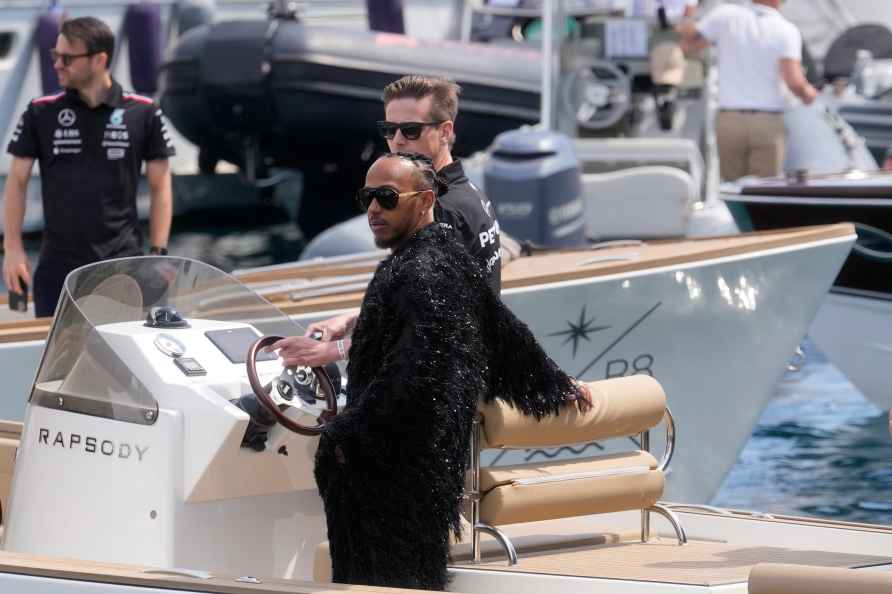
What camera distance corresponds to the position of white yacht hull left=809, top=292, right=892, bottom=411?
827 cm

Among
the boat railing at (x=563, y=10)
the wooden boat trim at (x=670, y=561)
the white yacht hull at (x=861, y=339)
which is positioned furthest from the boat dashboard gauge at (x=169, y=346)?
the boat railing at (x=563, y=10)

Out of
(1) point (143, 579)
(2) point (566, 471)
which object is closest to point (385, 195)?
(2) point (566, 471)

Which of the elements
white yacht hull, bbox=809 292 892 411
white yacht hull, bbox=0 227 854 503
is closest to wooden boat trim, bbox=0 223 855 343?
white yacht hull, bbox=0 227 854 503

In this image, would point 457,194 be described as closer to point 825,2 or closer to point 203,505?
point 203,505

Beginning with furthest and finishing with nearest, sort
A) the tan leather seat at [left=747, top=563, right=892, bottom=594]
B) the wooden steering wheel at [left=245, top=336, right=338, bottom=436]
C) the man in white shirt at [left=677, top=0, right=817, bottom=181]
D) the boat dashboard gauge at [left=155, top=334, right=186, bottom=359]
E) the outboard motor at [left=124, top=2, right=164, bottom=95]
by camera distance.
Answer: the outboard motor at [left=124, top=2, right=164, bottom=95]
the man in white shirt at [left=677, top=0, right=817, bottom=181]
the boat dashboard gauge at [left=155, top=334, right=186, bottom=359]
the wooden steering wheel at [left=245, top=336, right=338, bottom=436]
the tan leather seat at [left=747, top=563, right=892, bottom=594]

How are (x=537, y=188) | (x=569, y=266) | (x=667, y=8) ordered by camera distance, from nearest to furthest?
(x=569, y=266) < (x=537, y=188) < (x=667, y=8)

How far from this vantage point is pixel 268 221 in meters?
19.2

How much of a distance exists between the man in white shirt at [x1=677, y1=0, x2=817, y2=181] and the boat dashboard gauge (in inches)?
224

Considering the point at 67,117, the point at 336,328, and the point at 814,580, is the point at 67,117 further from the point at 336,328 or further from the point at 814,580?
the point at 814,580

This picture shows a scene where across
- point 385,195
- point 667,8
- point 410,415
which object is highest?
point 385,195

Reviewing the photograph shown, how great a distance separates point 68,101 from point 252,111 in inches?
338

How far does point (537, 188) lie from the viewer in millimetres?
9062

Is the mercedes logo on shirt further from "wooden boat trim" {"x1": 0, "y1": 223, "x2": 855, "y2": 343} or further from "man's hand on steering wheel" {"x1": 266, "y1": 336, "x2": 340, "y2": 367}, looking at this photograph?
"man's hand on steering wheel" {"x1": 266, "y1": 336, "x2": 340, "y2": 367}

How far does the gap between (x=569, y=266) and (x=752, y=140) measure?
9.96ft
